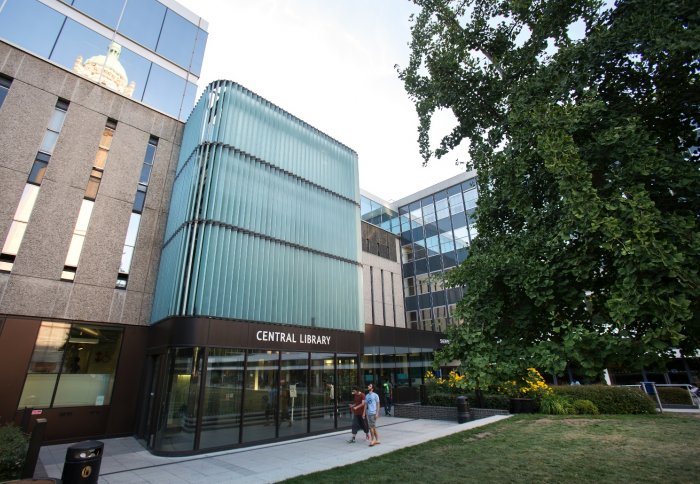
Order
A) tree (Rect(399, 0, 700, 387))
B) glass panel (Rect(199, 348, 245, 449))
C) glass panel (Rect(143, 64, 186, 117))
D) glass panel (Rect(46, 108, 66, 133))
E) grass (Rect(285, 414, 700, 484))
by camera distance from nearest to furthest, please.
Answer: tree (Rect(399, 0, 700, 387)) → grass (Rect(285, 414, 700, 484)) → glass panel (Rect(199, 348, 245, 449)) → glass panel (Rect(46, 108, 66, 133)) → glass panel (Rect(143, 64, 186, 117))

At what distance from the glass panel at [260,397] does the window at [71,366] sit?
5884 mm

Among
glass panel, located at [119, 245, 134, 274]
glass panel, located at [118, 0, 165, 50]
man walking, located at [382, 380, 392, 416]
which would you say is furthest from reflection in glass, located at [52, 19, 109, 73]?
man walking, located at [382, 380, 392, 416]

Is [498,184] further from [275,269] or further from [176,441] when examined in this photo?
[176,441]

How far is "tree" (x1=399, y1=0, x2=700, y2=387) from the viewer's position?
148 inches

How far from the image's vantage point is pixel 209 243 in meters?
12.5

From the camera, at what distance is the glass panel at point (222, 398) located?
1095cm

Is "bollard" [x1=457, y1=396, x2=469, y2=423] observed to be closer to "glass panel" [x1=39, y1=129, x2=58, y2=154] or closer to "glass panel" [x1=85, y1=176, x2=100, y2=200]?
"glass panel" [x1=85, y1=176, x2=100, y2=200]

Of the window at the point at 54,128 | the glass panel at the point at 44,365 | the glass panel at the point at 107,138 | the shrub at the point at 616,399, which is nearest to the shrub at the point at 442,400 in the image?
the shrub at the point at 616,399

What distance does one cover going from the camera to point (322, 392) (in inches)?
561

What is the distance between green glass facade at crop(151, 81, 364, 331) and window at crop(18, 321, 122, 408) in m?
2.47

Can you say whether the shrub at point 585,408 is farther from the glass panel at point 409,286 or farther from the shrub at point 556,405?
the glass panel at point 409,286

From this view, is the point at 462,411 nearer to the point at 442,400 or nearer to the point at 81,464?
the point at 442,400

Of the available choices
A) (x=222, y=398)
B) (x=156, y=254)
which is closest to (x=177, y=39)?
(x=156, y=254)

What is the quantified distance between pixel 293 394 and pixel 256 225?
22.3 feet
